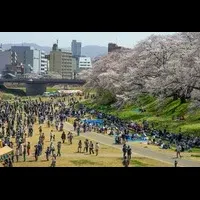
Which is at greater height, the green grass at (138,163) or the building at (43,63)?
the building at (43,63)

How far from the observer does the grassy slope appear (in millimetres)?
27406

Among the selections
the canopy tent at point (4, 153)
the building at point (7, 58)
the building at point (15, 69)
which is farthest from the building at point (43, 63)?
the canopy tent at point (4, 153)

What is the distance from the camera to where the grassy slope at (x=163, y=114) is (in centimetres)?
2741

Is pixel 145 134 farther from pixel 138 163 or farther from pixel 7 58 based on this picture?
pixel 7 58

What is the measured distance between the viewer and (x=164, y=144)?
2234 centimetres

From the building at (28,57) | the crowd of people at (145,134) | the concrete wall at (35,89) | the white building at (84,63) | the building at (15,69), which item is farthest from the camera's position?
the white building at (84,63)

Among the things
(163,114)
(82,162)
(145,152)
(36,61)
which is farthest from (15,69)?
(82,162)

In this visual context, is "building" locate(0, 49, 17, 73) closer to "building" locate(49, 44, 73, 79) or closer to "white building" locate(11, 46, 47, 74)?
"white building" locate(11, 46, 47, 74)

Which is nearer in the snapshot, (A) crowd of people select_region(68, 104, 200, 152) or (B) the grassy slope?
(A) crowd of people select_region(68, 104, 200, 152)

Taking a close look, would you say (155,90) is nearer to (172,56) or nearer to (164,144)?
(172,56)

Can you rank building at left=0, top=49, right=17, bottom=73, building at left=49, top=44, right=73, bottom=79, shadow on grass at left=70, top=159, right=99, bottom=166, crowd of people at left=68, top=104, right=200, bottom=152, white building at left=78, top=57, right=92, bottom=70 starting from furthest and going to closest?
white building at left=78, top=57, right=92, bottom=70 → building at left=49, top=44, right=73, bottom=79 → building at left=0, top=49, right=17, bottom=73 → crowd of people at left=68, top=104, right=200, bottom=152 → shadow on grass at left=70, top=159, right=99, bottom=166

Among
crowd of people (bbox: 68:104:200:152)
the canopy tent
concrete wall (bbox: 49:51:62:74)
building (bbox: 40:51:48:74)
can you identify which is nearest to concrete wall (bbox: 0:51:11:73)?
building (bbox: 40:51:48:74)

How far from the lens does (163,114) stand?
33250mm

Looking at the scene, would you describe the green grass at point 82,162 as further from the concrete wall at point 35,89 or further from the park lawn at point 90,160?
the concrete wall at point 35,89
